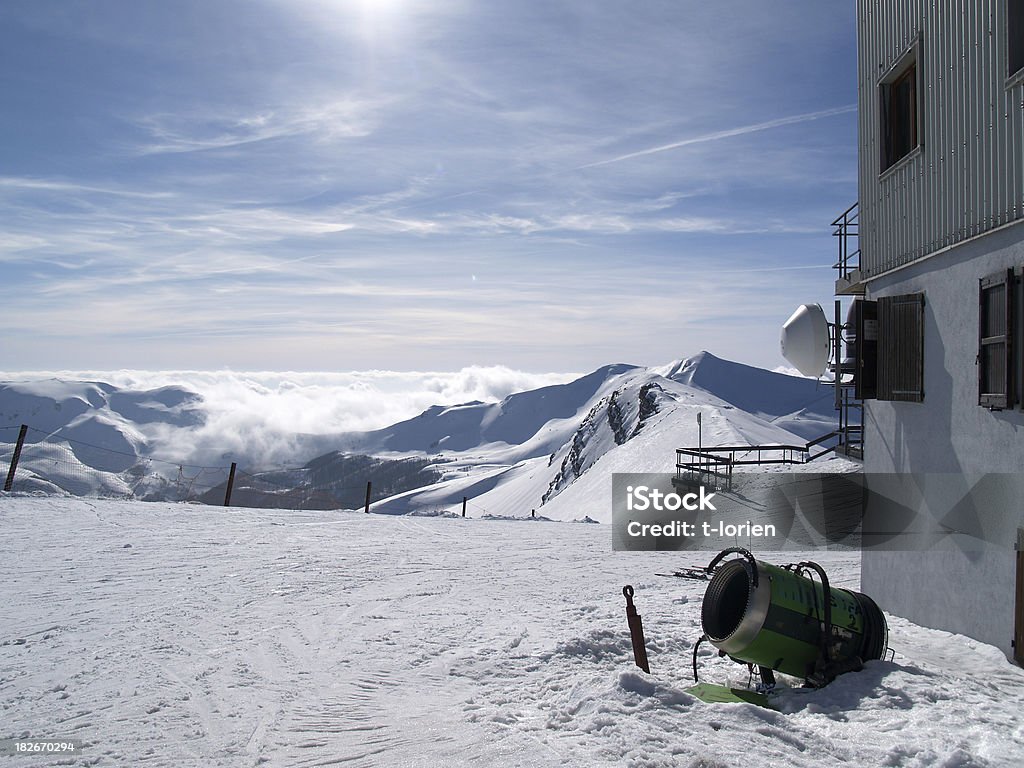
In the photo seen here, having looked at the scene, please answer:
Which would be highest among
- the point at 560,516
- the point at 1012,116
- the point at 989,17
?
the point at 989,17

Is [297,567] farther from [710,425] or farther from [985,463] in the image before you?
[710,425]

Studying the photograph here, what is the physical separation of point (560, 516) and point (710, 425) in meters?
16.2

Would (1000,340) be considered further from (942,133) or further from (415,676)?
(415,676)

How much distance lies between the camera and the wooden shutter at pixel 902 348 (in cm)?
949

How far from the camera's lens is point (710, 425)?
49688mm

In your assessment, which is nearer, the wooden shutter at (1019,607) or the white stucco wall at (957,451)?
the wooden shutter at (1019,607)

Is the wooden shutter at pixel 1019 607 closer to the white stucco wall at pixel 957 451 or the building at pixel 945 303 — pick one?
the building at pixel 945 303

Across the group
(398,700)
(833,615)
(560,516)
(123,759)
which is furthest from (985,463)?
(560,516)

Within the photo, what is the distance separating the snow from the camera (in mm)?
5473

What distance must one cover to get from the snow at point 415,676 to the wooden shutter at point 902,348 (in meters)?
3.06

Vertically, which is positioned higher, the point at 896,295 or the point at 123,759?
the point at 896,295

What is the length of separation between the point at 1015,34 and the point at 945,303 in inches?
116

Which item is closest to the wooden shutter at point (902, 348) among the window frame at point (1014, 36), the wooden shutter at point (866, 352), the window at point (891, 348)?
the window at point (891, 348)

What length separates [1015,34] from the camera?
7.37 metres
